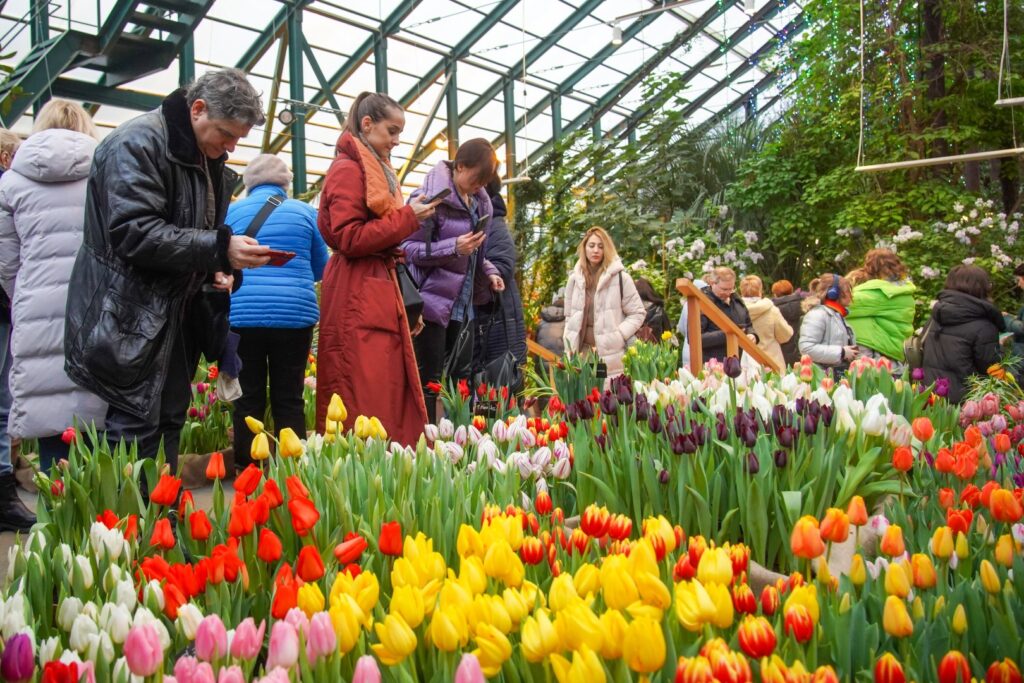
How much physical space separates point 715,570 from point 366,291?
2.17 metres

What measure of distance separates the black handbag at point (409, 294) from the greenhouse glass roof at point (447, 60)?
838 cm

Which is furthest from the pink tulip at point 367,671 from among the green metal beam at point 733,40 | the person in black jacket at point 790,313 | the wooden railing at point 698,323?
the green metal beam at point 733,40

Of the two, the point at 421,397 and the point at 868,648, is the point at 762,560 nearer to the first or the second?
the point at 868,648

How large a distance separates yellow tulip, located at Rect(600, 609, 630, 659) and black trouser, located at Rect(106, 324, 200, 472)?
1607 millimetres

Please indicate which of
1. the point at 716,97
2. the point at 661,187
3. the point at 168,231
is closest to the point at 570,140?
the point at 661,187

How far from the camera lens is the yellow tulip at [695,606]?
0.92 meters

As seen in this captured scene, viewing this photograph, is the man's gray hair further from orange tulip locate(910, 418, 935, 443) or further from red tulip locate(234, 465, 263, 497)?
orange tulip locate(910, 418, 935, 443)

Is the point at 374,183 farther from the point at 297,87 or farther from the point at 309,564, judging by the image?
the point at 297,87

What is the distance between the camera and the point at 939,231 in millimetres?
10312

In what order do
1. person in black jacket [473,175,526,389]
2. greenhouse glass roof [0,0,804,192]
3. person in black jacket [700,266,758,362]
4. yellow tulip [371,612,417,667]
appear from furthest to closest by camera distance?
greenhouse glass roof [0,0,804,192] → person in black jacket [700,266,758,362] → person in black jacket [473,175,526,389] → yellow tulip [371,612,417,667]

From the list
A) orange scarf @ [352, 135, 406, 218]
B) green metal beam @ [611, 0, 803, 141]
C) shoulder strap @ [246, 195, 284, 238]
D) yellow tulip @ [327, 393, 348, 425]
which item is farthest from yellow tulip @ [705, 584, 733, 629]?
green metal beam @ [611, 0, 803, 141]

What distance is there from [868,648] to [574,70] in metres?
17.1

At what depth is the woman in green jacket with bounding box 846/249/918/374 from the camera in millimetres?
5500

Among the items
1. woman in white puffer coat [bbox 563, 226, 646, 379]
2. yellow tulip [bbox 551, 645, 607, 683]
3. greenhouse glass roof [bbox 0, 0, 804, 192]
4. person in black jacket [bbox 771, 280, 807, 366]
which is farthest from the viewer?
greenhouse glass roof [bbox 0, 0, 804, 192]
